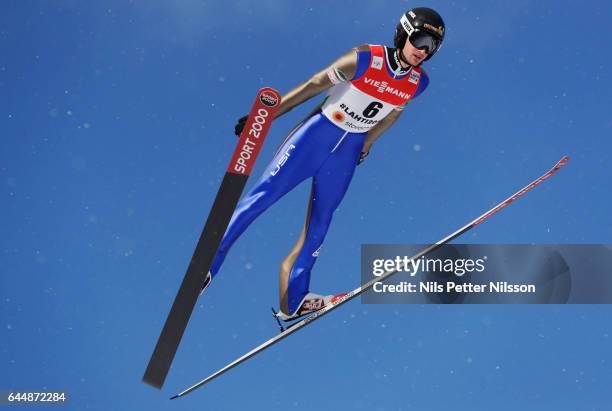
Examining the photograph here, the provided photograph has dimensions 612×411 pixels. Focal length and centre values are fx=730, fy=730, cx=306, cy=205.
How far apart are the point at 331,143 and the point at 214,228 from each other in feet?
3.69

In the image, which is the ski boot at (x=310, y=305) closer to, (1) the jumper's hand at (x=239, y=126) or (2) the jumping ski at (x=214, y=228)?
(2) the jumping ski at (x=214, y=228)

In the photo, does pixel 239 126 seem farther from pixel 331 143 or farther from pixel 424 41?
pixel 424 41

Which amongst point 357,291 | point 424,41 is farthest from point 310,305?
point 424,41

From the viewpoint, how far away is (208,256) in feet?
17.1

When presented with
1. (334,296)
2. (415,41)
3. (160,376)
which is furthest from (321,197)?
(160,376)

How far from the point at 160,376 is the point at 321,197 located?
183cm

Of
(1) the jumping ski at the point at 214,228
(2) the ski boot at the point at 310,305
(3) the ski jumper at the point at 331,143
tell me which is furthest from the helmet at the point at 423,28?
(2) the ski boot at the point at 310,305

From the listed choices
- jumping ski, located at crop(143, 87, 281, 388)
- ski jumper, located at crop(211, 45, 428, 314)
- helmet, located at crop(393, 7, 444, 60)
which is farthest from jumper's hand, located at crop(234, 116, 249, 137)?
helmet, located at crop(393, 7, 444, 60)

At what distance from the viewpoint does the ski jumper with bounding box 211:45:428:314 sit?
17.7 ft

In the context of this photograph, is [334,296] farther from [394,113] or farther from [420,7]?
[420,7]

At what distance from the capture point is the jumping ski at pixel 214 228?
5039mm

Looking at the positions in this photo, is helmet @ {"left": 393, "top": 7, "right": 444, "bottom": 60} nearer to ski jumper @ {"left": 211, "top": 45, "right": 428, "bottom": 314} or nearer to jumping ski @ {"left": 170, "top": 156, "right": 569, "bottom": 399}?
ski jumper @ {"left": 211, "top": 45, "right": 428, "bottom": 314}

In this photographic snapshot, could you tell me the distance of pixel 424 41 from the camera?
520cm

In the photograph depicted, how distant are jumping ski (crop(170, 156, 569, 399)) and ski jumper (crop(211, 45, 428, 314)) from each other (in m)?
0.54
